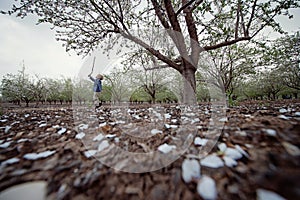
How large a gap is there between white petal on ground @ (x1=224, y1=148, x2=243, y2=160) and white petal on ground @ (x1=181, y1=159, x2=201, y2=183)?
0.31m

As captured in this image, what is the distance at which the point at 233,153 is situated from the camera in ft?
4.09

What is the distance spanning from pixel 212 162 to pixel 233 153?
Result: 0.23 metres

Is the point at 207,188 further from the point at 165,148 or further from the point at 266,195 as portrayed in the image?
the point at 165,148

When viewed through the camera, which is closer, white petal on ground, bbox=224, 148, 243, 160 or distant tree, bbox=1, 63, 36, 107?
white petal on ground, bbox=224, 148, 243, 160

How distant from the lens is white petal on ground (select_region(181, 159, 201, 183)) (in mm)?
1051

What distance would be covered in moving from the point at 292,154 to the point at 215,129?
34.5 inches

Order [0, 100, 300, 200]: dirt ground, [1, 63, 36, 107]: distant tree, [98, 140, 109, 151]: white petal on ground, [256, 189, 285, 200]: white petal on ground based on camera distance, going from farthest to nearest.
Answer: [1, 63, 36, 107]: distant tree
[98, 140, 109, 151]: white petal on ground
[0, 100, 300, 200]: dirt ground
[256, 189, 285, 200]: white petal on ground

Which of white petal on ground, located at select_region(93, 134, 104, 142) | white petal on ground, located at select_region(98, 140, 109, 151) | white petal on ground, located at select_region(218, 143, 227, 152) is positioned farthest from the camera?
white petal on ground, located at select_region(93, 134, 104, 142)

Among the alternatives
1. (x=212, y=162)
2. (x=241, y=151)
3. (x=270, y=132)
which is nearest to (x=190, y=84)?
(x=270, y=132)

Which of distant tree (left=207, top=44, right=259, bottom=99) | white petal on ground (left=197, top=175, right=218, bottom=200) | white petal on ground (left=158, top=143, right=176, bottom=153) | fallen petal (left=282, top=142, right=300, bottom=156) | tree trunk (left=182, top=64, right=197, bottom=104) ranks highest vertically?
distant tree (left=207, top=44, right=259, bottom=99)

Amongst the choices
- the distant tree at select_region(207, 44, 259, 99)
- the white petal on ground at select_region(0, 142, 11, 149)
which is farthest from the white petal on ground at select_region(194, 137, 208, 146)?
the distant tree at select_region(207, 44, 259, 99)

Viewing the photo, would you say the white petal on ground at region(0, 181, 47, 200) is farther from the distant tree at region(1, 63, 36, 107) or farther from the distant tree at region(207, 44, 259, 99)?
the distant tree at region(1, 63, 36, 107)

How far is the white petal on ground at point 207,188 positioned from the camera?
0.87 m

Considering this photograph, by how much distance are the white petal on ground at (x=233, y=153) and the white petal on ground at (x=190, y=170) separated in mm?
309
